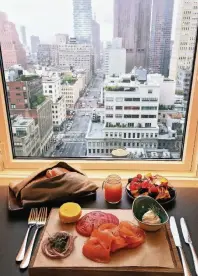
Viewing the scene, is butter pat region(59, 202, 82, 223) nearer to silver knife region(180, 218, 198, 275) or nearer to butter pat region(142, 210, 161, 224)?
butter pat region(142, 210, 161, 224)

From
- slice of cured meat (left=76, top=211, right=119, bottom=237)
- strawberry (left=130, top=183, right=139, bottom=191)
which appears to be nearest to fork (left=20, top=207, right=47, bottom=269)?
slice of cured meat (left=76, top=211, right=119, bottom=237)

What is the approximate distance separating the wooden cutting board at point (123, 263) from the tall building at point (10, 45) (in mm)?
791

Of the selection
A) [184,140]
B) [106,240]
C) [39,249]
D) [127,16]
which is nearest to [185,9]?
[127,16]

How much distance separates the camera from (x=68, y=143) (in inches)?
52.6

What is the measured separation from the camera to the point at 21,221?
892 millimetres

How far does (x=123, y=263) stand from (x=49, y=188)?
415mm

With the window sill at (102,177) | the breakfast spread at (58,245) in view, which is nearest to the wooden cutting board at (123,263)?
the breakfast spread at (58,245)

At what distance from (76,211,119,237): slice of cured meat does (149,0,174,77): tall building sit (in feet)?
2.26

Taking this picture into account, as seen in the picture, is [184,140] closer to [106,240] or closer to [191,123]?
[191,123]

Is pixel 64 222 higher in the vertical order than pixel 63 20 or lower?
lower

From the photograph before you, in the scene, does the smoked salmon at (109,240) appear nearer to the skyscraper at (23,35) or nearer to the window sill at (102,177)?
the window sill at (102,177)

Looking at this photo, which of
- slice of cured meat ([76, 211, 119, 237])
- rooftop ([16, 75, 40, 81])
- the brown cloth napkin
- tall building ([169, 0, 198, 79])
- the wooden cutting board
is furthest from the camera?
rooftop ([16, 75, 40, 81])

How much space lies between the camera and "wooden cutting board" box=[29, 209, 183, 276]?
661 mm

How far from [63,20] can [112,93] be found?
39 cm
